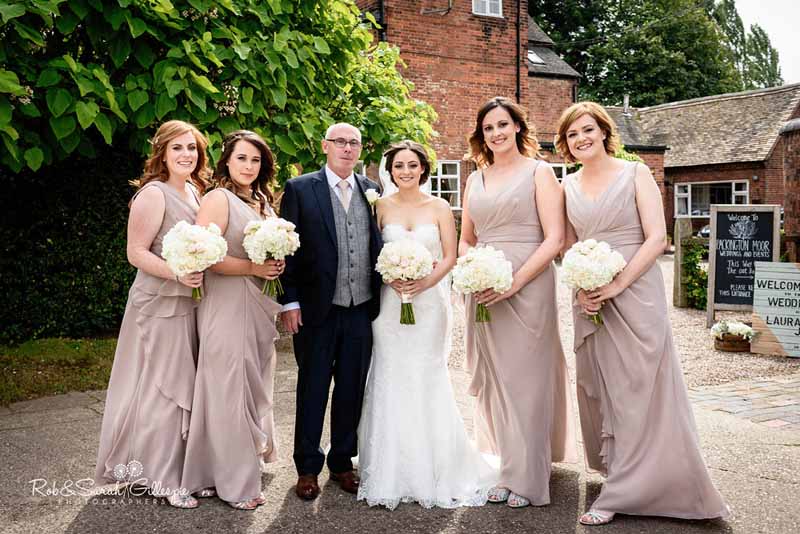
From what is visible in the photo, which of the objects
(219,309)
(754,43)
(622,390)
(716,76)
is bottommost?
(622,390)

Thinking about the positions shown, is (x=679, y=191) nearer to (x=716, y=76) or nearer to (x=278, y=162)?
(x=716, y=76)

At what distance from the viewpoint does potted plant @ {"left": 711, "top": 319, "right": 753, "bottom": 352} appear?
32.0 ft

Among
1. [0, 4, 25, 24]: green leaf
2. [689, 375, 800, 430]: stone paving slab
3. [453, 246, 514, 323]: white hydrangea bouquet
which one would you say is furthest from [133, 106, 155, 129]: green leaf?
[689, 375, 800, 430]: stone paving slab

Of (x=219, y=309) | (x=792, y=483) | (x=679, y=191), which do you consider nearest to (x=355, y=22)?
(x=219, y=309)

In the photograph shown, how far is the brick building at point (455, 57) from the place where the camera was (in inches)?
781

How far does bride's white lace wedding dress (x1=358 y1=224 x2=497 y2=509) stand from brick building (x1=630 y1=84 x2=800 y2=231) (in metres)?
30.8

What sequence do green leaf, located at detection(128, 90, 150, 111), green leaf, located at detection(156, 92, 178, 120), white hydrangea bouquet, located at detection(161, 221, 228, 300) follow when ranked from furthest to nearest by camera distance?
green leaf, located at detection(156, 92, 178, 120) < green leaf, located at detection(128, 90, 150, 111) < white hydrangea bouquet, located at detection(161, 221, 228, 300)

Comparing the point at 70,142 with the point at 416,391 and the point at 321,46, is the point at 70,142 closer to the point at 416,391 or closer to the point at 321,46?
the point at 321,46

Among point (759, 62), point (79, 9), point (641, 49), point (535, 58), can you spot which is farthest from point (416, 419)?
point (759, 62)

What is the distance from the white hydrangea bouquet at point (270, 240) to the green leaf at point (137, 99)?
263cm

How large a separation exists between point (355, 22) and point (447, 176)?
480 inches

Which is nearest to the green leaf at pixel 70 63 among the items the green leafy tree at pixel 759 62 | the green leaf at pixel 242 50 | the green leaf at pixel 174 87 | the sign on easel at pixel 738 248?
the green leaf at pixel 174 87

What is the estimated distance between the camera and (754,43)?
196 ft

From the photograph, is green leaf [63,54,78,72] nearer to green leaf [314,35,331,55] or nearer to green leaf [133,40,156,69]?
green leaf [133,40,156,69]
